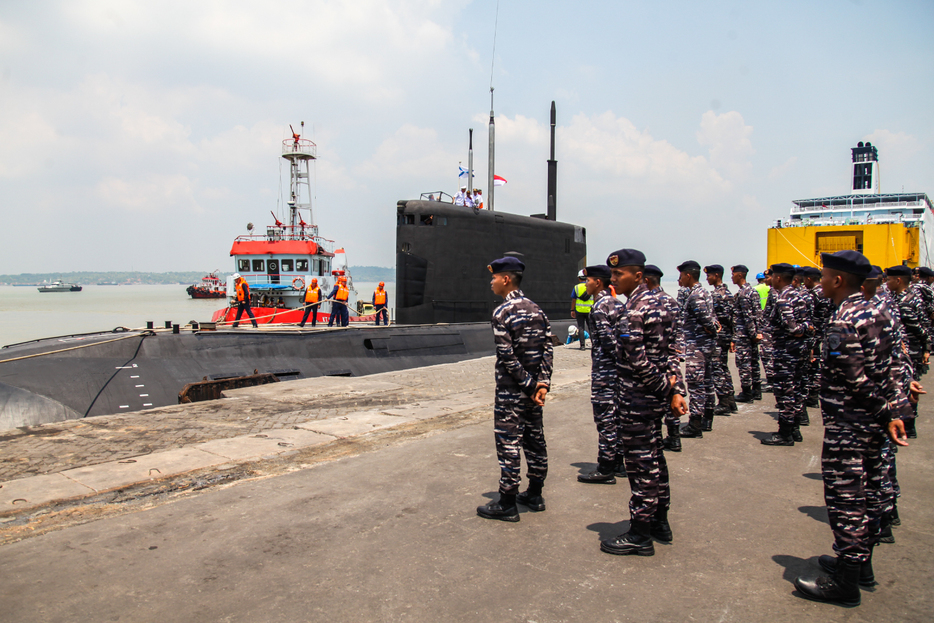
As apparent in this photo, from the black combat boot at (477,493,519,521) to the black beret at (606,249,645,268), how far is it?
5.61 ft

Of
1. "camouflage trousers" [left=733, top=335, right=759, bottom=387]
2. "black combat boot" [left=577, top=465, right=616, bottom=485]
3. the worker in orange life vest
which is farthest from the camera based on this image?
the worker in orange life vest

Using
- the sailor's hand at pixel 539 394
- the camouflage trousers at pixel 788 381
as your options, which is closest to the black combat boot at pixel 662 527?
the sailor's hand at pixel 539 394

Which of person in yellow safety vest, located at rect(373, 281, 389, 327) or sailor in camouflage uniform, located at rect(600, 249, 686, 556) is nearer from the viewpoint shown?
sailor in camouflage uniform, located at rect(600, 249, 686, 556)

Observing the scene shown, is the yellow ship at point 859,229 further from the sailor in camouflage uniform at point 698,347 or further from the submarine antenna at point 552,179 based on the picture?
the sailor in camouflage uniform at point 698,347

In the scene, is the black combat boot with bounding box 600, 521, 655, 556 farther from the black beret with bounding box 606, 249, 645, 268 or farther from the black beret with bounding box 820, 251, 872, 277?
the black beret with bounding box 820, 251, 872, 277

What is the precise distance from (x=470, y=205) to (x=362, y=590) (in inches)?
503

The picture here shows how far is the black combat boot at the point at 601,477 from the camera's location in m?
5.16

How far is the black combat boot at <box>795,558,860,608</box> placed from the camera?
10.2 feet

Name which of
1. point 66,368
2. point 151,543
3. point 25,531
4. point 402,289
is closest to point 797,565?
point 151,543

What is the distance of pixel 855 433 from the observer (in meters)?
3.23

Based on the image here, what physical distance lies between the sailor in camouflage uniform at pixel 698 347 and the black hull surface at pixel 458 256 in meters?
7.62

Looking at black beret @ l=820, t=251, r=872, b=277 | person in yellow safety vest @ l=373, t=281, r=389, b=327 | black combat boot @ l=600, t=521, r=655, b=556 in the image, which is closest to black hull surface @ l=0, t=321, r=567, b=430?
person in yellow safety vest @ l=373, t=281, r=389, b=327

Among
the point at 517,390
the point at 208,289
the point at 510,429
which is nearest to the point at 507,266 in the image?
the point at 517,390

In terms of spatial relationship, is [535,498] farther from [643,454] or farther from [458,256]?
[458,256]
